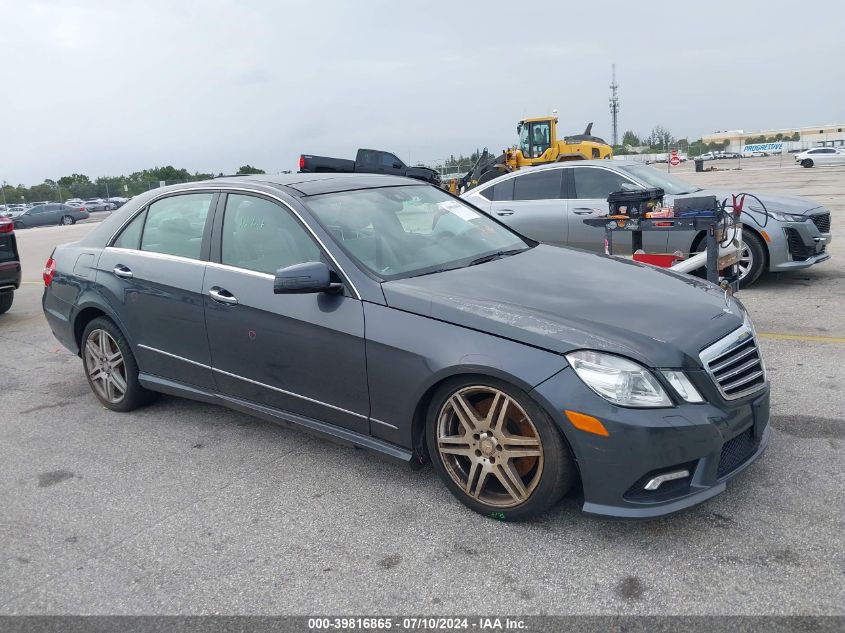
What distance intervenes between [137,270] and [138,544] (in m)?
2.01

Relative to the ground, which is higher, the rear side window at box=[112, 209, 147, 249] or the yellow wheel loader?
the yellow wheel loader

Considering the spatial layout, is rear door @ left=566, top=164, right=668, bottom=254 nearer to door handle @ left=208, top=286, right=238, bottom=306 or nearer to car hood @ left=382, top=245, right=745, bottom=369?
car hood @ left=382, top=245, right=745, bottom=369

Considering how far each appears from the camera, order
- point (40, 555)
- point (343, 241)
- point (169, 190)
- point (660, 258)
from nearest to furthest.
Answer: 1. point (40, 555)
2. point (343, 241)
3. point (169, 190)
4. point (660, 258)

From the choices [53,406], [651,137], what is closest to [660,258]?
[53,406]

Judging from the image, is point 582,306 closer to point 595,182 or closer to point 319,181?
point 319,181

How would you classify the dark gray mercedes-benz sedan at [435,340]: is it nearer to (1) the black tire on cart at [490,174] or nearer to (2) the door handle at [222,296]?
(2) the door handle at [222,296]

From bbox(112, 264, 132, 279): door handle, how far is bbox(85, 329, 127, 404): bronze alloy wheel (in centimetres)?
46

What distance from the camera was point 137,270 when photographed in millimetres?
4688

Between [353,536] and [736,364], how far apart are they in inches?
73.9

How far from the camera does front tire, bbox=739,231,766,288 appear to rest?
7793 millimetres

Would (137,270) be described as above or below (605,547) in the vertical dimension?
above

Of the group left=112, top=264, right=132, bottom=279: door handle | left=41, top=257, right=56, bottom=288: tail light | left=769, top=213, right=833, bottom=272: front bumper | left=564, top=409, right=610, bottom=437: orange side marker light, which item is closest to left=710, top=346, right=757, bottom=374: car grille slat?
left=564, top=409, right=610, bottom=437: orange side marker light

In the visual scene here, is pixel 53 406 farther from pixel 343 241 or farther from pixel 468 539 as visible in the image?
pixel 468 539

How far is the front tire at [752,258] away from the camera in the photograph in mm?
7793
